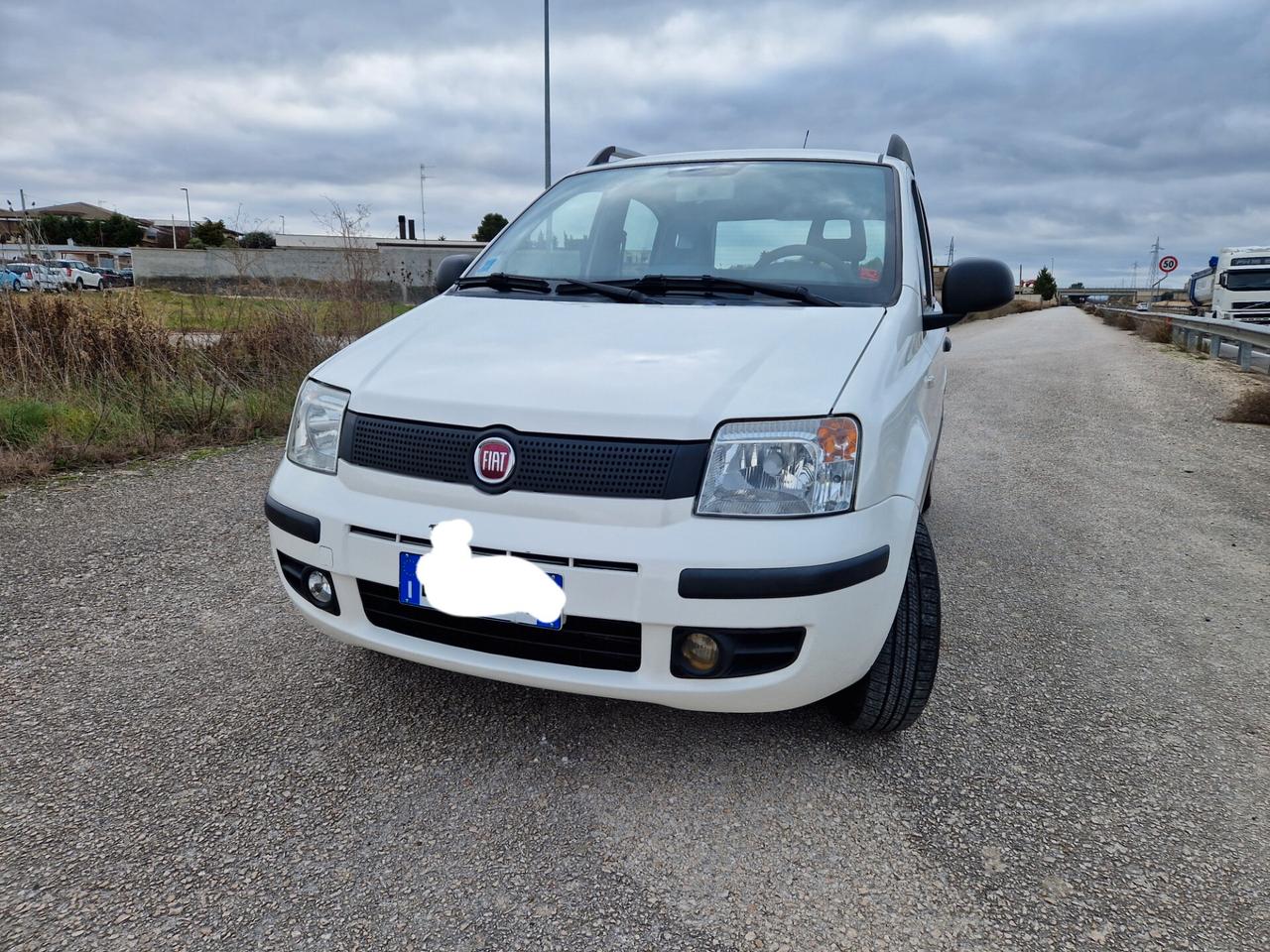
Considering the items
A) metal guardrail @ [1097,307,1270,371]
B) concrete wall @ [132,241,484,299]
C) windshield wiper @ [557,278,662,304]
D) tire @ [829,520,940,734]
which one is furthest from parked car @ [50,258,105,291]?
metal guardrail @ [1097,307,1270,371]

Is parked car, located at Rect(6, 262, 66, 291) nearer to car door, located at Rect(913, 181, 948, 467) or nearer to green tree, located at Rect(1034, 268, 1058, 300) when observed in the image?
car door, located at Rect(913, 181, 948, 467)

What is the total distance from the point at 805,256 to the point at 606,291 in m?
0.68

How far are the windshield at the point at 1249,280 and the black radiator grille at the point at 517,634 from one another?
2819 cm

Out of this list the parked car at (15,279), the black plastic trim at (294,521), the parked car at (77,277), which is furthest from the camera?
the parked car at (77,277)

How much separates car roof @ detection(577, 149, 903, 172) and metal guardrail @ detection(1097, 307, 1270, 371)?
947 cm

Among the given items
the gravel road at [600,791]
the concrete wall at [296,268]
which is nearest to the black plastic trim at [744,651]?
the gravel road at [600,791]

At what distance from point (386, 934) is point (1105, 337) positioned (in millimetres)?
21950

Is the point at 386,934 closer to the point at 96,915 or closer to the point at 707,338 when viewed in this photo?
the point at 96,915

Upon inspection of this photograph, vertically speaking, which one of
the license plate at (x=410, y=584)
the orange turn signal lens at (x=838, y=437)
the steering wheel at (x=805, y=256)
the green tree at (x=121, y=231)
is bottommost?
the license plate at (x=410, y=584)

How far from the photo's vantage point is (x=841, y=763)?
2.19 m

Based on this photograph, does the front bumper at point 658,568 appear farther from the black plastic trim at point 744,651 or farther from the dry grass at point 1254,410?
the dry grass at point 1254,410

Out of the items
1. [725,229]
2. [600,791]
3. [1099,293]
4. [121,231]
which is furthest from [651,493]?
[1099,293]

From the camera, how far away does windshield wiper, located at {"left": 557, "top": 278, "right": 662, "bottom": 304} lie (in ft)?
8.19

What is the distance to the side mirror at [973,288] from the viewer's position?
274 centimetres
